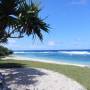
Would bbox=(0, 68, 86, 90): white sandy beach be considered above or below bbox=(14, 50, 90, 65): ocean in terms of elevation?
above

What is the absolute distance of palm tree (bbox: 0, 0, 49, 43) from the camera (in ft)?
51.8

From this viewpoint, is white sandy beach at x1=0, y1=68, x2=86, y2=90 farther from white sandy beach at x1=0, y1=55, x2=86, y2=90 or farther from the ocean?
the ocean

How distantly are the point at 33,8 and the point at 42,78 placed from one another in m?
4.04

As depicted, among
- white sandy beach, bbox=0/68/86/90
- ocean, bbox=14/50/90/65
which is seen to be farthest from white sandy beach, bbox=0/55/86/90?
ocean, bbox=14/50/90/65

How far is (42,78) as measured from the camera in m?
14.5

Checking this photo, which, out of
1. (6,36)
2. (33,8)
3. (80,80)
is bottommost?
(80,80)

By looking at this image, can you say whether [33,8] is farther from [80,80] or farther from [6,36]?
[80,80]

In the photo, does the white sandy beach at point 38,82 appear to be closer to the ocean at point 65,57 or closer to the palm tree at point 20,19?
the palm tree at point 20,19

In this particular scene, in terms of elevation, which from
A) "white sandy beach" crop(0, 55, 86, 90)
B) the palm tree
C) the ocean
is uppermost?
the palm tree

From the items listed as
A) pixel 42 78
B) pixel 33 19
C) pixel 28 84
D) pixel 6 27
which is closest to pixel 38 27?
pixel 33 19

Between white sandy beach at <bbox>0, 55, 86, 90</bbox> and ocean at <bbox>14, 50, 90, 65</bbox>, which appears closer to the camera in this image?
white sandy beach at <bbox>0, 55, 86, 90</bbox>

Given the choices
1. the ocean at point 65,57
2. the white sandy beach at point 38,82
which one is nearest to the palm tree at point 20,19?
the white sandy beach at point 38,82

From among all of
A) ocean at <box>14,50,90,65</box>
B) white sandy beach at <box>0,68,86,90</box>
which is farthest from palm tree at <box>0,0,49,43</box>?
ocean at <box>14,50,90,65</box>

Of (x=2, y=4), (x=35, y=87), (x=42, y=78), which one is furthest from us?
(x=2, y=4)
